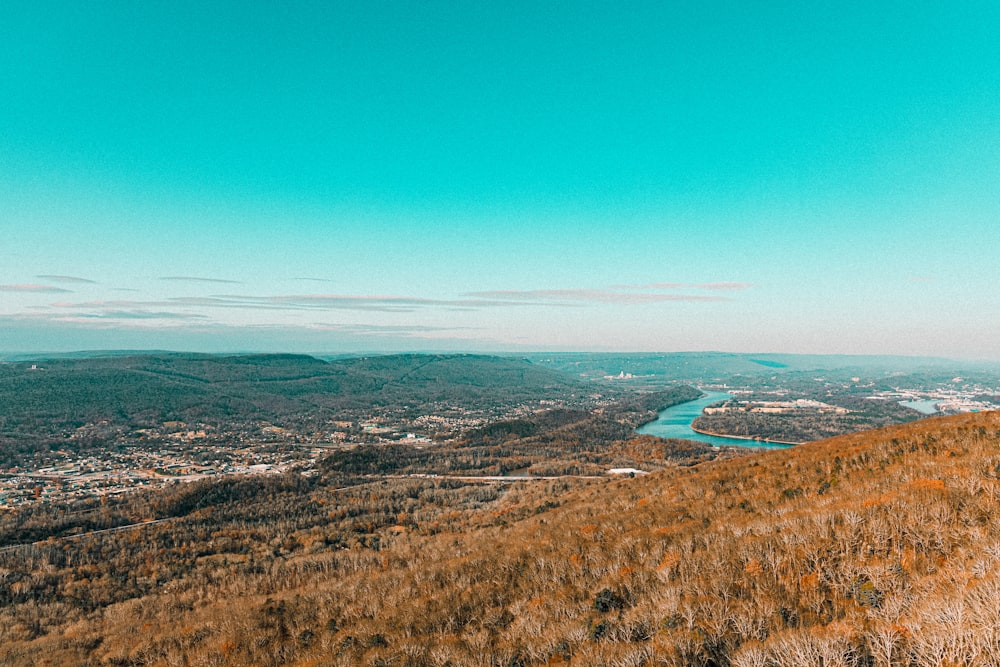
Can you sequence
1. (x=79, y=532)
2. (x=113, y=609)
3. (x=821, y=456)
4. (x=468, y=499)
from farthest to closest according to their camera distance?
1. (x=468, y=499)
2. (x=79, y=532)
3. (x=113, y=609)
4. (x=821, y=456)

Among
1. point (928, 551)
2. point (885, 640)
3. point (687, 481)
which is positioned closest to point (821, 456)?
point (687, 481)

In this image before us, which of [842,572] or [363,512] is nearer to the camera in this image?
[842,572]

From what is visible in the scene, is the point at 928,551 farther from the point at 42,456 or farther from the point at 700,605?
the point at 42,456

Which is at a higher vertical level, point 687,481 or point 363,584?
point 687,481

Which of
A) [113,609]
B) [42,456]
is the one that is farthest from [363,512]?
[42,456]

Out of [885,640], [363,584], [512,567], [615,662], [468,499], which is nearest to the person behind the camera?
[885,640]

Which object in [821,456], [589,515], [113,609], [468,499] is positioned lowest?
[468,499]

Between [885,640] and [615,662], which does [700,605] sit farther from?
[885,640]
